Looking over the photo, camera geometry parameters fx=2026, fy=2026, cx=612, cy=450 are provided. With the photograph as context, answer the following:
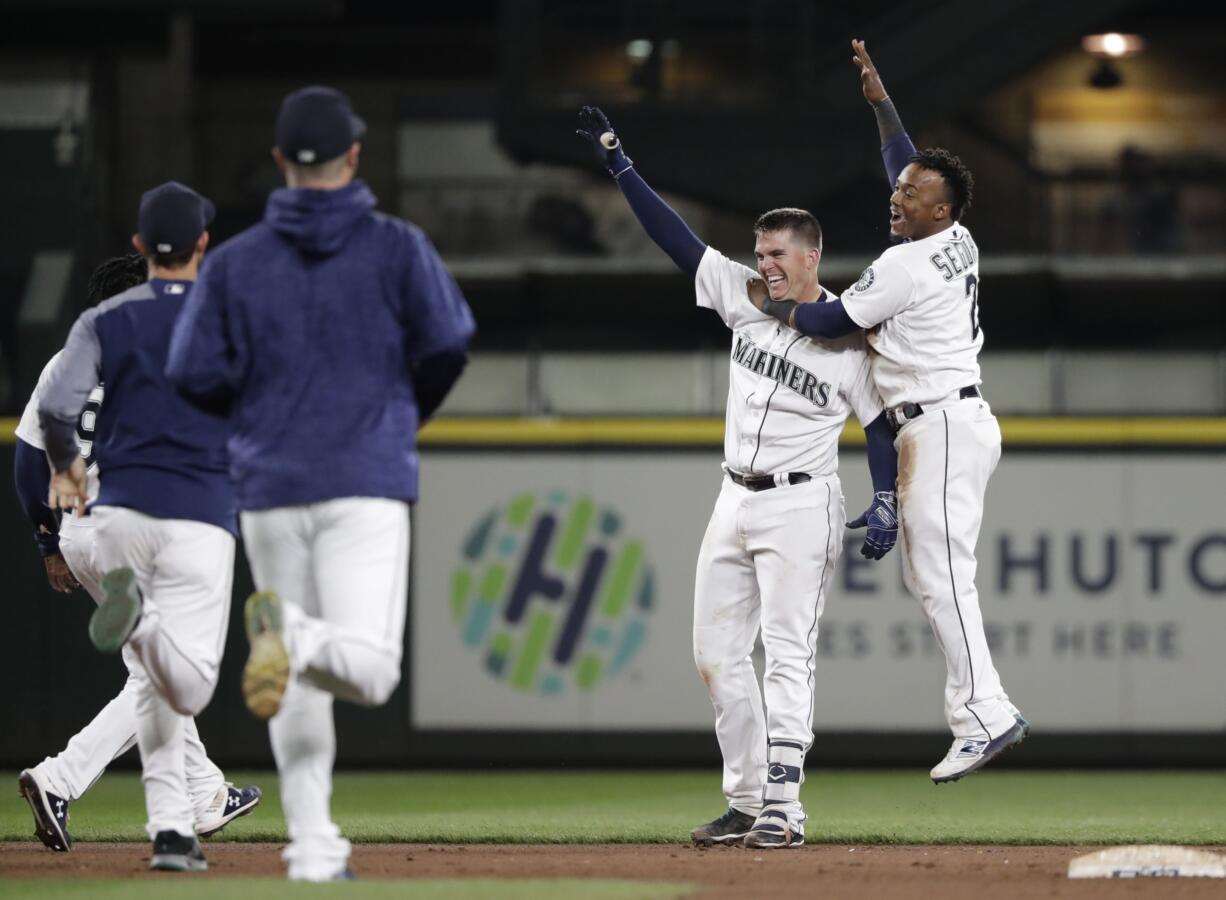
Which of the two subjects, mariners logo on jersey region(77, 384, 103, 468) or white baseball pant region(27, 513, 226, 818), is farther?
mariners logo on jersey region(77, 384, 103, 468)

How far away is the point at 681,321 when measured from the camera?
17547 millimetres

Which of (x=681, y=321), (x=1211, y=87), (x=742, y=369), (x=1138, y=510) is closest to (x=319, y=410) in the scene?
(x=742, y=369)

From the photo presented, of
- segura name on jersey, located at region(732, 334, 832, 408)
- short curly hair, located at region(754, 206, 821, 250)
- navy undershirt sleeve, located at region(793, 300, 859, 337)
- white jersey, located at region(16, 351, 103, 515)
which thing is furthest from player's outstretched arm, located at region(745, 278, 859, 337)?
white jersey, located at region(16, 351, 103, 515)

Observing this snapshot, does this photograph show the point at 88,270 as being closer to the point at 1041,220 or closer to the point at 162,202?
the point at 1041,220

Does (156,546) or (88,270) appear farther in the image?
(88,270)

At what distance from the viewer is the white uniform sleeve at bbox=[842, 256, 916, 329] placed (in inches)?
264

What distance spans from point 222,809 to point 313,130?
2806mm

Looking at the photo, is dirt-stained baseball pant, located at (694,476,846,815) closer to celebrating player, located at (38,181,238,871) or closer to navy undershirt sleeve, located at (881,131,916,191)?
navy undershirt sleeve, located at (881,131,916,191)

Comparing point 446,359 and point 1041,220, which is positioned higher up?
point 1041,220

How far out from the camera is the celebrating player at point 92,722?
22.2ft

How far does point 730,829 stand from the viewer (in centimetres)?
710

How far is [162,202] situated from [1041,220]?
12.9m

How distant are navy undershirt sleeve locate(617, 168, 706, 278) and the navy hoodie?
1.79 m

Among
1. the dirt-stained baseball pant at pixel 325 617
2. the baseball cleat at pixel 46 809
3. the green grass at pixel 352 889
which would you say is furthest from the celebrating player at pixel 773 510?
the baseball cleat at pixel 46 809
